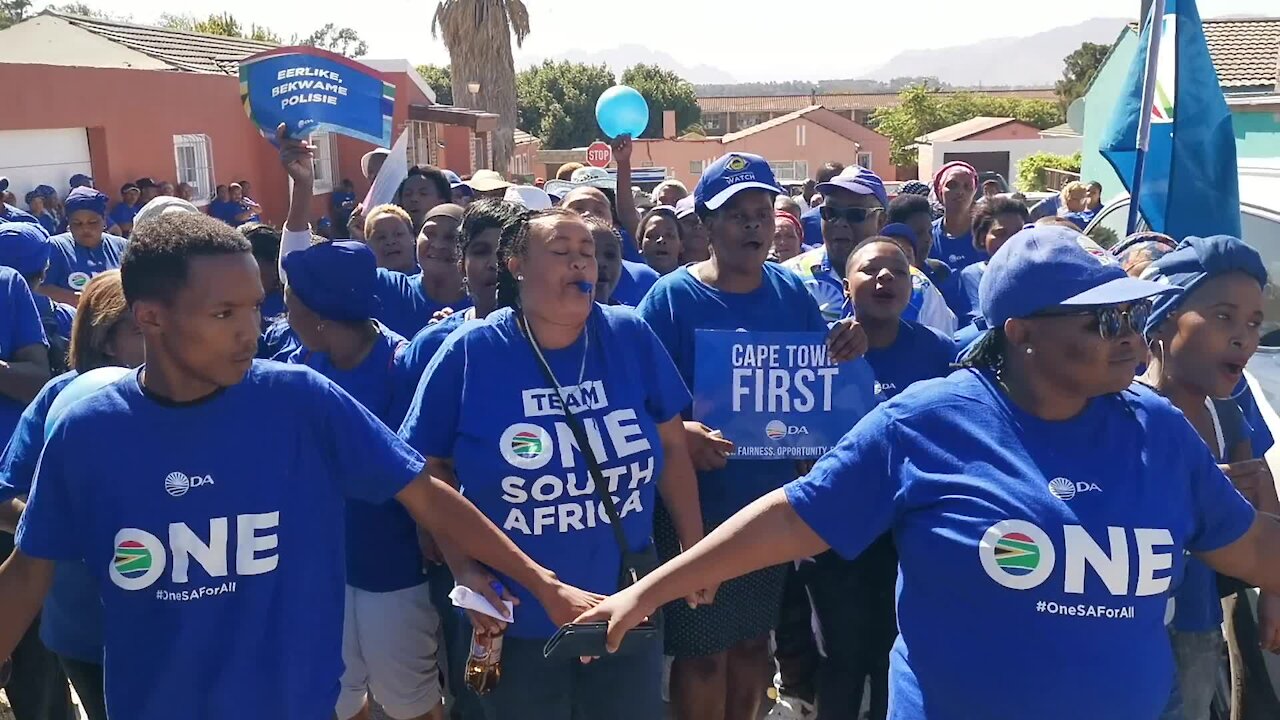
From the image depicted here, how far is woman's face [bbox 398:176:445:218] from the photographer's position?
21.3ft

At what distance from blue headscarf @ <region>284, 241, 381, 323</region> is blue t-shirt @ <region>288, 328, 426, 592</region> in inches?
6.0

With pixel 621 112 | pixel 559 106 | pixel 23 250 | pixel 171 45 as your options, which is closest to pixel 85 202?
pixel 23 250

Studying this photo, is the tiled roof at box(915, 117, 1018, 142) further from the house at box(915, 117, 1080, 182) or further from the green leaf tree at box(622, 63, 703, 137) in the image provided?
the green leaf tree at box(622, 63, 703, 137)

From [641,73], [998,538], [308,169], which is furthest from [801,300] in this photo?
[641,73]

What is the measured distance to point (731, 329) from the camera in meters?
3.59

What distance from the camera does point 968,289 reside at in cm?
521

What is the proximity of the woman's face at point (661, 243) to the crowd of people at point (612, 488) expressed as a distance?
153 centimetres

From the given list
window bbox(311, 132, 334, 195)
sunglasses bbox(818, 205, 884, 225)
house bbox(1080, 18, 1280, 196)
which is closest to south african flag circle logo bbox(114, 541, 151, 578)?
sunglasses bbox(818, 205, 884, 225)

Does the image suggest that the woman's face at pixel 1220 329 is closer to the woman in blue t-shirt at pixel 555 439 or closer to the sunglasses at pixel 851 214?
the woman in blue t-shirt at pixel 555 439

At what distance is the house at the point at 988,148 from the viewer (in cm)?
3647

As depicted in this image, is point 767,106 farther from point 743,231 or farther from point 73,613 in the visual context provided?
point 73,613

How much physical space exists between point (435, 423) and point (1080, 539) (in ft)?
5.30

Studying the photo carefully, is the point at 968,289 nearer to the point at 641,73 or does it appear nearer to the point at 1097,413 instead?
the point at 1097,413

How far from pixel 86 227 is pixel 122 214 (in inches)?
240
